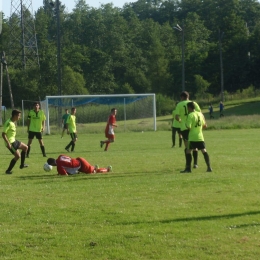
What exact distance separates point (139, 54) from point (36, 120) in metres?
78.2

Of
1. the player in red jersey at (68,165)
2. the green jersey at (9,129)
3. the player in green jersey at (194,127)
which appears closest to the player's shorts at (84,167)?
the player in red jersey at (68,165)

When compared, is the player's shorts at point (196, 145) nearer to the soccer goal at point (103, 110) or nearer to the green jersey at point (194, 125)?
the green jersey at point (194, 125)

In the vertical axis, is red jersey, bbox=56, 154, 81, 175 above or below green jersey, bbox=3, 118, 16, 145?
below

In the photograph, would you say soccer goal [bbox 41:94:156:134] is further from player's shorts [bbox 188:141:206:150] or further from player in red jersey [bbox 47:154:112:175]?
player's shorts [bbox 188:141:206:150]

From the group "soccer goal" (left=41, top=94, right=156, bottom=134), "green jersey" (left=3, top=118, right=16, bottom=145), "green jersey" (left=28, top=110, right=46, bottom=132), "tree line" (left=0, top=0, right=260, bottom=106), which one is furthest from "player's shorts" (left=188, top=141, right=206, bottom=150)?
"tree line" (left=0, top=0, right=260, bottom=106)

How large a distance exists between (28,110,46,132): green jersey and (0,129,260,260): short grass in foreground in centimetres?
476

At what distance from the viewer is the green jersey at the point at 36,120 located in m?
21.7

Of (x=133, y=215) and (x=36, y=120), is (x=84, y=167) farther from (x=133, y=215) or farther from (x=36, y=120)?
(x=133, y=215)

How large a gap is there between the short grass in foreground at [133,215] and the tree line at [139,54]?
58671 millimetres

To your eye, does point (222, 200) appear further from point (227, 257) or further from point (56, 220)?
point (227, 257)

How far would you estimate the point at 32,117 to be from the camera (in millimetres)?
21703

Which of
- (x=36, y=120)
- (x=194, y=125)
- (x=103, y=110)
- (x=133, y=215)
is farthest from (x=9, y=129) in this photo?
(x=103, y=110)

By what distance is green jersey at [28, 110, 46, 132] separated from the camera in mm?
21688

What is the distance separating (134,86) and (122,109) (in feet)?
159
